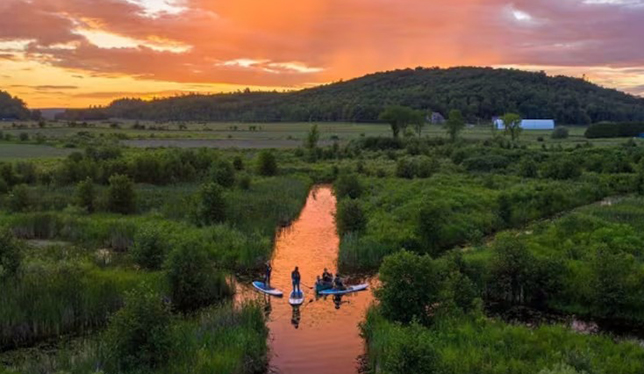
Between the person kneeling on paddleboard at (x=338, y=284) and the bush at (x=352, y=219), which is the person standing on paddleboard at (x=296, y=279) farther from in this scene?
the bush at (x=352, y=219)

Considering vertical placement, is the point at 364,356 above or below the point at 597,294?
below

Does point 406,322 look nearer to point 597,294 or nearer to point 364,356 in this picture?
point 364,356

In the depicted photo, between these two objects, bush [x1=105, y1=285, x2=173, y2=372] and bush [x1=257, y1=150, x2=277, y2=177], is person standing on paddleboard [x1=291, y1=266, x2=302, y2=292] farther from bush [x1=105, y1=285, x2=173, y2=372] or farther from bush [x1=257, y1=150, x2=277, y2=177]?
bush [x1=257, y1=150, x2=277, y2=177]

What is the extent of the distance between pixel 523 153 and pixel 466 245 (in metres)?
63.7

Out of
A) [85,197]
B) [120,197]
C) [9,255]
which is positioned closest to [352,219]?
[120,197]

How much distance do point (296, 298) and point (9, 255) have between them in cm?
1551

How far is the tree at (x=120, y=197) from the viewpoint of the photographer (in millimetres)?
52188

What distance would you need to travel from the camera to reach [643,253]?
36375mm

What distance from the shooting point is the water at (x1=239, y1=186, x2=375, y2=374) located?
2520 centimetres

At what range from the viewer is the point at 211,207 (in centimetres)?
4722

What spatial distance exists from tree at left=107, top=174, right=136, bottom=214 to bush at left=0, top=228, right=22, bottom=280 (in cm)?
2178

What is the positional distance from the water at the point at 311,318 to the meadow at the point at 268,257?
125 cm

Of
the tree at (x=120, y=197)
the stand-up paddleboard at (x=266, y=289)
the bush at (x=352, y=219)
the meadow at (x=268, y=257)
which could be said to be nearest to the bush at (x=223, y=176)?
the meadow at (x=268, y=257)

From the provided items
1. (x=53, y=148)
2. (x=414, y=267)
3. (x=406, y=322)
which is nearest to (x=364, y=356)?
(x=406, y=322)
